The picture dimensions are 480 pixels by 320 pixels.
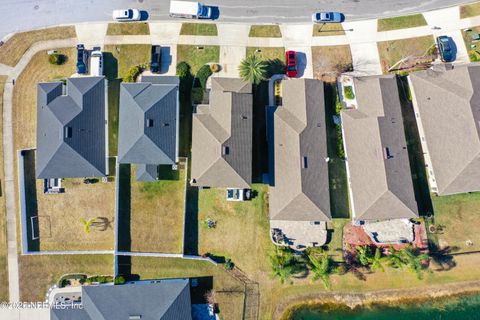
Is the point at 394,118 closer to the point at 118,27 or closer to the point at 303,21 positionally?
the point at 303,21

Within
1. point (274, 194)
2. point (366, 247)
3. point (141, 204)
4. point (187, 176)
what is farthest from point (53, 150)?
point (366, 247)

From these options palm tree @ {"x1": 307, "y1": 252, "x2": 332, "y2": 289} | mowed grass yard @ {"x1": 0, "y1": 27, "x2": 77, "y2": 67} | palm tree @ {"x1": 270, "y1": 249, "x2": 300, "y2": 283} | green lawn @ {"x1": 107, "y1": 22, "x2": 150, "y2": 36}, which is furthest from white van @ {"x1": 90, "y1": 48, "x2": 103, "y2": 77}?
Result: palm tree @ {"x1": 307, "y1": 252, "x2": 332, "y2": 289}

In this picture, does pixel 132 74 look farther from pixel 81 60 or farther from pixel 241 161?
pixel 241 161

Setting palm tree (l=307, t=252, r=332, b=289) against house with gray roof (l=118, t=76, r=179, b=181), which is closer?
house with gray roof (l=118, t=76, r=179, b=181)

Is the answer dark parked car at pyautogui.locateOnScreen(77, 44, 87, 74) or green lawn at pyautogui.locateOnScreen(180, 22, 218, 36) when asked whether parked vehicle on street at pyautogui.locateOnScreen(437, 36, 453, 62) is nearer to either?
green lawn at pyautogui.locateOnScreen(180, 22, 218, 36)

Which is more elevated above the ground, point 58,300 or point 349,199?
point 349,199
